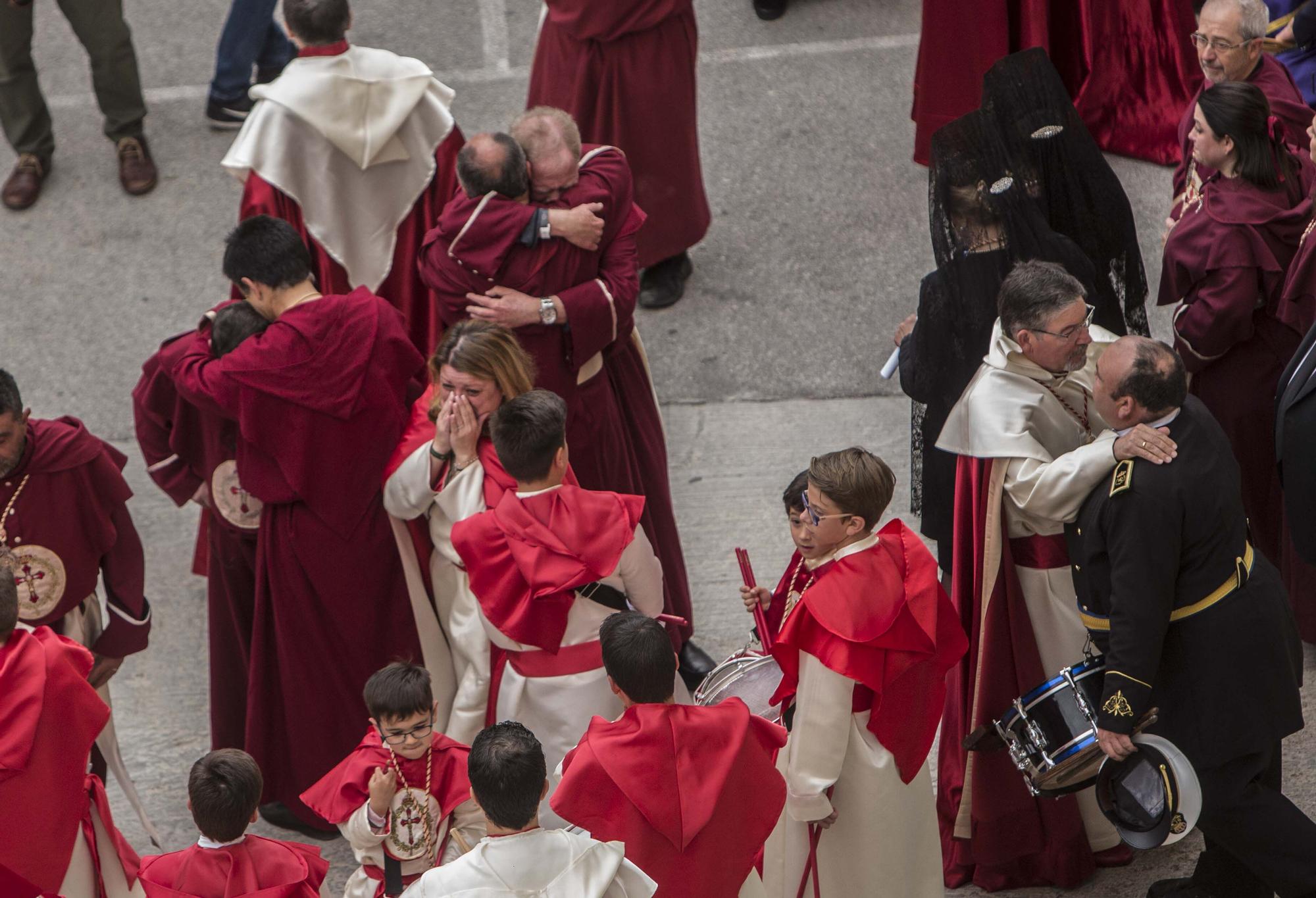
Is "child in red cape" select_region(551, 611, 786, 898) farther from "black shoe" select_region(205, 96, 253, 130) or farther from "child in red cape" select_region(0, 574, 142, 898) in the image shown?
"black shoe" select_region(205, 96, 253, 130)

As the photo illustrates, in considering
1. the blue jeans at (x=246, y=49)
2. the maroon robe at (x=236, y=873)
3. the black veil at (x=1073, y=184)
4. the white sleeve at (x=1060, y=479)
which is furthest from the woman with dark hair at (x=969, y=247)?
the blue jeans at (x=246, y=49)

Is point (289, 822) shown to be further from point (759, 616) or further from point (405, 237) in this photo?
point (405, 237)

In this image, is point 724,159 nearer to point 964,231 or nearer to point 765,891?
point 964,231

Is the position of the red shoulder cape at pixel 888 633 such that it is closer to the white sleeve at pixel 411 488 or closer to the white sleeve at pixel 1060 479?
the white sleeve at pixel 1060 479

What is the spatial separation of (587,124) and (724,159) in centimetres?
140

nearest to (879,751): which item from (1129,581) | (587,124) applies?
(1129,581)

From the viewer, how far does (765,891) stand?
11.7 ft

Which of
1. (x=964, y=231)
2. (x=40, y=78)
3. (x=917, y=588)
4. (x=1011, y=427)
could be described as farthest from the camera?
(x=40, y=78)

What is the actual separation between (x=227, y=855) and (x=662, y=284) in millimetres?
4014

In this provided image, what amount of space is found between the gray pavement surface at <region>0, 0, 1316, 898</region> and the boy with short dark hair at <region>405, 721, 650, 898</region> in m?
1.73

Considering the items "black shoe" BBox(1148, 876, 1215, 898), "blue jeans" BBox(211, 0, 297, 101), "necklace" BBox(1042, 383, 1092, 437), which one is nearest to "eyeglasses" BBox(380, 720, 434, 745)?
"necklace" BBox(1042, 383, 1092, 437)

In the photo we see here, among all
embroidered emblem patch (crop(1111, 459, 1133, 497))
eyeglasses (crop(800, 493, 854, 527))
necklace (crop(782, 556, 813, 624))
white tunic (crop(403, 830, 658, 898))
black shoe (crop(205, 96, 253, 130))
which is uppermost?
embroidered emblem patch (crop(1111, 459, 1133, 497))

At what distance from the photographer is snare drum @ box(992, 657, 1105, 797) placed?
365 centimetres

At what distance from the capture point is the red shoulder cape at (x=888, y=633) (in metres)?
3.45
